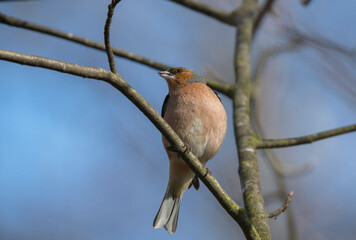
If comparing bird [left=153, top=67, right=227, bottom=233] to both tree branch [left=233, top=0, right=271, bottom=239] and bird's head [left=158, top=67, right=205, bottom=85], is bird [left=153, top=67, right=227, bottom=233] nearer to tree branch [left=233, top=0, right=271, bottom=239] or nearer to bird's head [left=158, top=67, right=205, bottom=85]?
bird's head [left=158, top=67, right=205, bottom=85]

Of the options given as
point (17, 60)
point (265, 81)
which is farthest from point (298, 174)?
point (17, 60)

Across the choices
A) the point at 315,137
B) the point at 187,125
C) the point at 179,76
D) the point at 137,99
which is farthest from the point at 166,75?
the point at 137,99

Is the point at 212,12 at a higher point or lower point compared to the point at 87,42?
higher

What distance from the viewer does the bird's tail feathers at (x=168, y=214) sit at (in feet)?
14.6

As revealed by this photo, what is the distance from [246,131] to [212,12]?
6.41 ft

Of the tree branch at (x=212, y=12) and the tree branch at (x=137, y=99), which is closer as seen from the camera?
the tree branch at (x=137, y=99)

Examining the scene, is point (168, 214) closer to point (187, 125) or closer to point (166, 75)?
point (187, 125)

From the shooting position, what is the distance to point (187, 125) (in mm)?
4191

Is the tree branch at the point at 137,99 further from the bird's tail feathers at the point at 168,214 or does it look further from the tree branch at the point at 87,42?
the tree branch at the point at 87,42

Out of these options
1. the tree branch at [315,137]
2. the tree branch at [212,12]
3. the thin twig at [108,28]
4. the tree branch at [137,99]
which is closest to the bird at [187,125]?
the tree branch at [315,137]

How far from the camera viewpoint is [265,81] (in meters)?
7.14

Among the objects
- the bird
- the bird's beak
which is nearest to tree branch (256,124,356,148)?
the bird

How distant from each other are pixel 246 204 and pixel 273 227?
11.9ft

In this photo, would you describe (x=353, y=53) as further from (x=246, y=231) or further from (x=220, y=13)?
(x=246, y=231)
